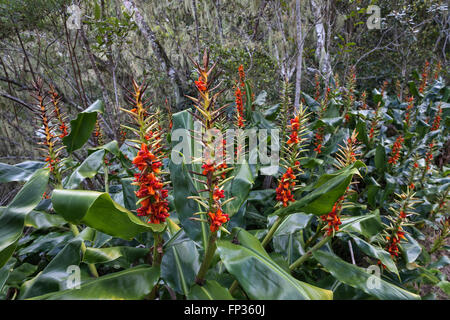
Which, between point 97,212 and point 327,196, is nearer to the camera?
point 97,212

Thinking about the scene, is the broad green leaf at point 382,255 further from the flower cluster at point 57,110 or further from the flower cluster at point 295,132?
the flower cluster at point 57,110

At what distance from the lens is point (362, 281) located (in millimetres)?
1249

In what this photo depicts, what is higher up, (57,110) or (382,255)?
(57,110)

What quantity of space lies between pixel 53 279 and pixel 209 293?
30.8 inches

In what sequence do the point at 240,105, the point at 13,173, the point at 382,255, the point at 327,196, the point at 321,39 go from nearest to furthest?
the point at 327,196 < the point at 382,255 < the point at 13,173 < the point at 240,105 < the point at 321,39

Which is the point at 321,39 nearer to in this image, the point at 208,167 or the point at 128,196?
the point at 128,196

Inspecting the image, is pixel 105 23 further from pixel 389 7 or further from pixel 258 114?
pixel 389 7

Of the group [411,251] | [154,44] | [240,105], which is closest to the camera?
[411,251]

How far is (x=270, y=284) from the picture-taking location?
3.25 ft

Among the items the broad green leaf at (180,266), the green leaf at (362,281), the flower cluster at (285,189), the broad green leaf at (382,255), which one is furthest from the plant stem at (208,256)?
the broad green leaf at (382,255)

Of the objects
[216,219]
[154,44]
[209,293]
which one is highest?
[154,44]

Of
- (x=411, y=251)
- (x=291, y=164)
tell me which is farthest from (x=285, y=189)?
(x=411, y=251)

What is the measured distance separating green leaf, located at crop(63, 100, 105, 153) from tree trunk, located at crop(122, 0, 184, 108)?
2.42m

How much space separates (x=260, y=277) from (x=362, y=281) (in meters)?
0.60
